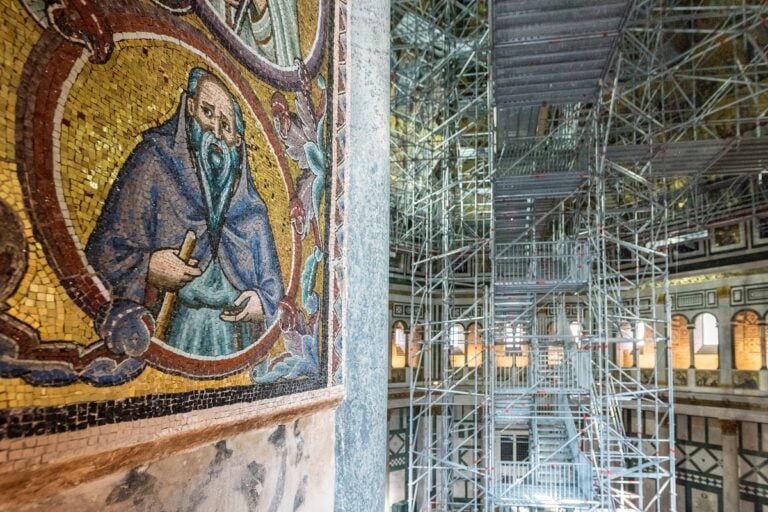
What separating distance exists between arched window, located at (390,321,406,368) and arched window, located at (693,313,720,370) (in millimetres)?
8765

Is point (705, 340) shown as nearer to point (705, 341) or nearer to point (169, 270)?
point (705, 341)

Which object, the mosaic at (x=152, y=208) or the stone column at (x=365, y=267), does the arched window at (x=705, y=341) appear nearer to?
the stone column at (x=365, y=267)

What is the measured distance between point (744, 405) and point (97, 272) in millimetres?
16177

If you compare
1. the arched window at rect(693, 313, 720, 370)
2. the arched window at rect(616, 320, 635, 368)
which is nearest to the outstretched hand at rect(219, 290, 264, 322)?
the arched window at rect(693, 313, 720, 370)

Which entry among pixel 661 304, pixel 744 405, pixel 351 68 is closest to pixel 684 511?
pixel 744 405

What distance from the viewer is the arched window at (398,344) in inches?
700

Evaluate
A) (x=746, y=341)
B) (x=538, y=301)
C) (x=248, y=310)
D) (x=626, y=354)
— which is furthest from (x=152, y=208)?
(x=626, y=354)

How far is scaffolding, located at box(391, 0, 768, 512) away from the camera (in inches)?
333

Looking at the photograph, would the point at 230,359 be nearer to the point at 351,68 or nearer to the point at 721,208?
the point at 351,68

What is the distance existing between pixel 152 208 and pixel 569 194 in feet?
32.2

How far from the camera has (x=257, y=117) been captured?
6.48ft

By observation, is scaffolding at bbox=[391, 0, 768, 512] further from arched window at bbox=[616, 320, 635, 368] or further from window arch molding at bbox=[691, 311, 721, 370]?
window arch molding at bbox=[691, 311, 721, 370]

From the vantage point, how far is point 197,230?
1598 millimetres

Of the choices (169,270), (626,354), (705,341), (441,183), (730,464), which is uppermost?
(441,183)
